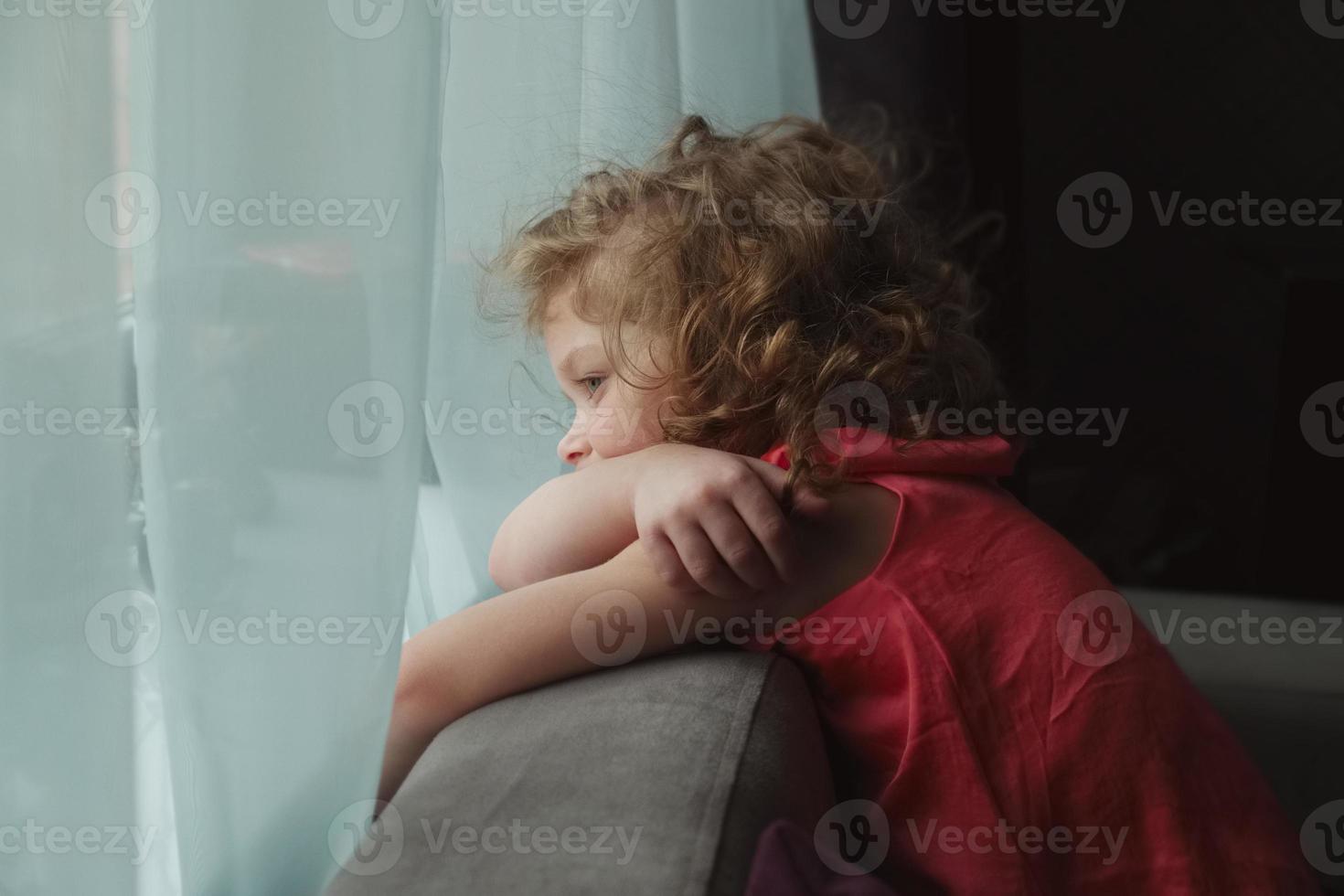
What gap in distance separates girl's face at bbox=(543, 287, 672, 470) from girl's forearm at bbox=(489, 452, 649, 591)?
0.10m

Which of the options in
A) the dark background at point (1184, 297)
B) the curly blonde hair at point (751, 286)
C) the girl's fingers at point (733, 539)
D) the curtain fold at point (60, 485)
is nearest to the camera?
the curtain fold at point (60, 485)

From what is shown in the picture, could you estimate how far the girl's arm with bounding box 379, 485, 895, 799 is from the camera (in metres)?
0.79

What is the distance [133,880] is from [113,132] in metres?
0.41

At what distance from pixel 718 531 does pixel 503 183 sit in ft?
A: 1.55

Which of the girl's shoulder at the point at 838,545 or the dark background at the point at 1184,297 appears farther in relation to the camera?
the dark background at the point at 1184,297

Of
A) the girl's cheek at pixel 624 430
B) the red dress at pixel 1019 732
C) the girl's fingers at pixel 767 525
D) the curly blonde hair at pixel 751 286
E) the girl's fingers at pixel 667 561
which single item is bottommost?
the red dress at pixel 1019 732

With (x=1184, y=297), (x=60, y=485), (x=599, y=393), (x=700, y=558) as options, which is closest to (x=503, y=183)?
(x=599, y=393)

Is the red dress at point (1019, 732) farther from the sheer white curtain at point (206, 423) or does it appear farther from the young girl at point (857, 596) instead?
the sheer white curtain at point (206, 423)

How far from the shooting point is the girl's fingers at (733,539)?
776 mm

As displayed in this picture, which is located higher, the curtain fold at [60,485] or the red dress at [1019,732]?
the curtain fold at [60,485]

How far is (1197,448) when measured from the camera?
9.45 ft

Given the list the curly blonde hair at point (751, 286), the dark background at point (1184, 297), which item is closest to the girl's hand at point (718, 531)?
the curly blonde hair at point (751, 286)

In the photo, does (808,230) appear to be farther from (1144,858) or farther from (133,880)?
(133,880)

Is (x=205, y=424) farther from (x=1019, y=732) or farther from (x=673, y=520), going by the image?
(x=1019, y=732)
